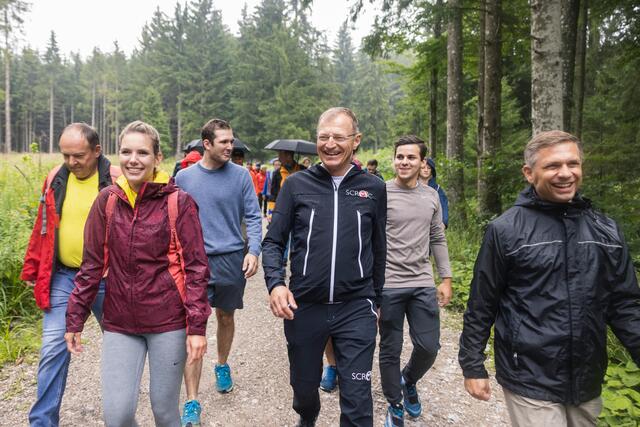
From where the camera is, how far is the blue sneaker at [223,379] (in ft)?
13.4

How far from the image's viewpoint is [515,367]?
2.15 m

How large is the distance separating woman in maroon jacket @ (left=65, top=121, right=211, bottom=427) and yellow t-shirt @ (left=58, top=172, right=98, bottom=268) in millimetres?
512

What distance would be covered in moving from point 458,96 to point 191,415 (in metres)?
9.99

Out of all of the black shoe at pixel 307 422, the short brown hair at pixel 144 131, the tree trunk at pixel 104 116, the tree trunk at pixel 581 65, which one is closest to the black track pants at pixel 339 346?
the black shoe at pixel 307 422

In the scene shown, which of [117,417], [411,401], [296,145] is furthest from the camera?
[296,145]

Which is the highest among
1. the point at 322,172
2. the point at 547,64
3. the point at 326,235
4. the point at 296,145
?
the point at 547,64

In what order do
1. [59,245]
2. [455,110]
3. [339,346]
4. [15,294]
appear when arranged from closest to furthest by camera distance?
[339,346] < [59,245] < [15,294] < [455,110]

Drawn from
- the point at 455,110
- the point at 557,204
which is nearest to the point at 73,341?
the point at 557,204

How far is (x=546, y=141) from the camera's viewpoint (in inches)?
87.0

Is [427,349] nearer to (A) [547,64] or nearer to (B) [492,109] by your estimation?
(A) [547,64]

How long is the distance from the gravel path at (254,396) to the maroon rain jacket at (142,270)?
164cm

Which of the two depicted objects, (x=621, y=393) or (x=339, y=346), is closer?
(x=339, y=346)

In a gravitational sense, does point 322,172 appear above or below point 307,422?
above

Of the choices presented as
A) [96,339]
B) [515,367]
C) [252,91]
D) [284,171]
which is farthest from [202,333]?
[252,91]
